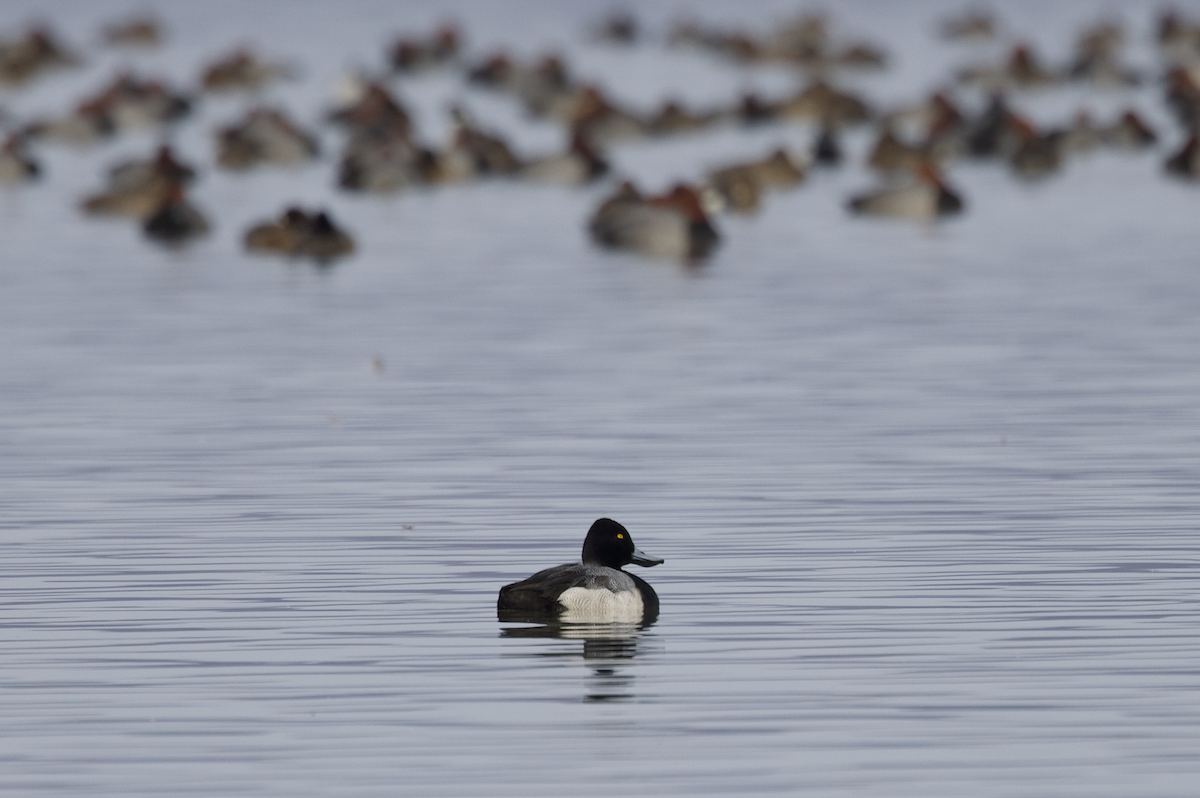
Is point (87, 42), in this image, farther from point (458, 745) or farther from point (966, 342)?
point (458, 745)

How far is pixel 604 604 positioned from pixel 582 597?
0.12m

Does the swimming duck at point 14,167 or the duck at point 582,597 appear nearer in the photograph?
the duck at point 582,597

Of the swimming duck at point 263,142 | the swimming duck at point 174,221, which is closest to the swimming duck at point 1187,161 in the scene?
the swimming duck at point 263,142

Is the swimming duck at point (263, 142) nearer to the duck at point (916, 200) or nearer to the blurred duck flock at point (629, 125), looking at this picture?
the blurred duck flock at point (629, 125)

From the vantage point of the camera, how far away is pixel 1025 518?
1656cm

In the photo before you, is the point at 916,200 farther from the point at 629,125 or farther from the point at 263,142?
the point at 629,125

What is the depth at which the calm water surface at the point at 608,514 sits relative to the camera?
440 inches

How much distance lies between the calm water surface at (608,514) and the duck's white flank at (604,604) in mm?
104

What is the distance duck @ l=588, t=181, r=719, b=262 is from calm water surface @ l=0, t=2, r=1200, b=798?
106cm

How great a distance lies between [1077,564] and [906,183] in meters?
28.6

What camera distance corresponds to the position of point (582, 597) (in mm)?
13594

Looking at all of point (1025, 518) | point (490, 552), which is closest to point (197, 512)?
point (490, 552)

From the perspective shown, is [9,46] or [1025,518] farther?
[9,46]

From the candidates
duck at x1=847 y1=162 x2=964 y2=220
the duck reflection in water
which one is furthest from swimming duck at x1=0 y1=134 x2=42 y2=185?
the duck reflection in water
